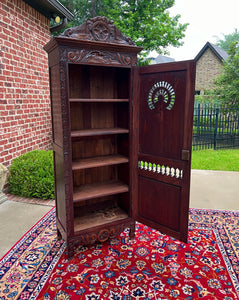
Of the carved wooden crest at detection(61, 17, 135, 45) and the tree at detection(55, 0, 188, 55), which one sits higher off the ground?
the tree at detection(55, 0, 188, 55)

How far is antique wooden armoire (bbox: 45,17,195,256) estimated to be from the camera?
2.14m

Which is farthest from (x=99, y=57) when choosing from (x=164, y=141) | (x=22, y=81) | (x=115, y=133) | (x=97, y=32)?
(x=22, y=81)

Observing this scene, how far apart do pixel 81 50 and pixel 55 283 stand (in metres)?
2.04

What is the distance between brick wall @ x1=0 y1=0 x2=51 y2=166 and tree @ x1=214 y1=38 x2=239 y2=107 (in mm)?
7098

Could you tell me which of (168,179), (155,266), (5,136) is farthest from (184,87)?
(5,136)

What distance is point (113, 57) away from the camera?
2.24 metres

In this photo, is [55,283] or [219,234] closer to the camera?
[55,283]

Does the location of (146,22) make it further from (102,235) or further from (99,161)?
(102,235)

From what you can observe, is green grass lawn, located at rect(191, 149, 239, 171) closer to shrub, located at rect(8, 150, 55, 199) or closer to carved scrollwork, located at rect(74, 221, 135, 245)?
shrub, located at rect(8, 150, 55, 199)

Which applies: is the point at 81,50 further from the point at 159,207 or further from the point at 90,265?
the point at 90,265

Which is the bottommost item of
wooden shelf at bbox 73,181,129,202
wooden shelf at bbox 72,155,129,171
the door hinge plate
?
wooden shelf at bbox 73,181,129,202

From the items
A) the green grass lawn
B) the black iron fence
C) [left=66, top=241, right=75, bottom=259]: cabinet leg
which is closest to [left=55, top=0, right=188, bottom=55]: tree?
the black iron fence

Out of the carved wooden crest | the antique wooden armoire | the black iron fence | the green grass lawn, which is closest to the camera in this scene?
the carved wooden crest

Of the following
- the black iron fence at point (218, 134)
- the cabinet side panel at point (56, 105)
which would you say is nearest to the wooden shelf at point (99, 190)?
the cabinet side panel at point (56, 105)
